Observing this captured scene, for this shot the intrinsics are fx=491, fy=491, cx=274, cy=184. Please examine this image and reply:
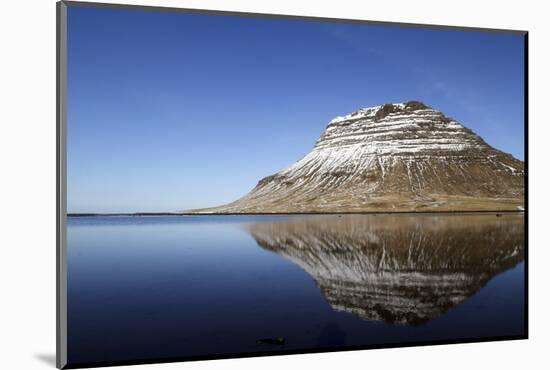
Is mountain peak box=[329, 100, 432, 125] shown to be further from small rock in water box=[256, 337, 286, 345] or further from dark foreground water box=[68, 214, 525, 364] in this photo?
small rock in water box=[256, 337, 286, 345]

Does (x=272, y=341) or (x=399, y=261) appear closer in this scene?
(x=272, y=341)

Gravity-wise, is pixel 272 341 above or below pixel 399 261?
below

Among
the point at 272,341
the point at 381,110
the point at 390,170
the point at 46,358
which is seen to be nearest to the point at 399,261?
the point at 381,110

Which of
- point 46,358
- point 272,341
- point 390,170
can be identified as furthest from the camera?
point 390,170

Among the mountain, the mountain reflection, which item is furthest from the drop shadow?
the mountain reflection

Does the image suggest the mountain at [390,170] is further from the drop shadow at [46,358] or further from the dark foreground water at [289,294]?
the drop shadow at [46,358]

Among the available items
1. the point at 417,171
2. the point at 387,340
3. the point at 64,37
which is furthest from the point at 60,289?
the point at 417,171

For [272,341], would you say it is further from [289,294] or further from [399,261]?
[399,261]
